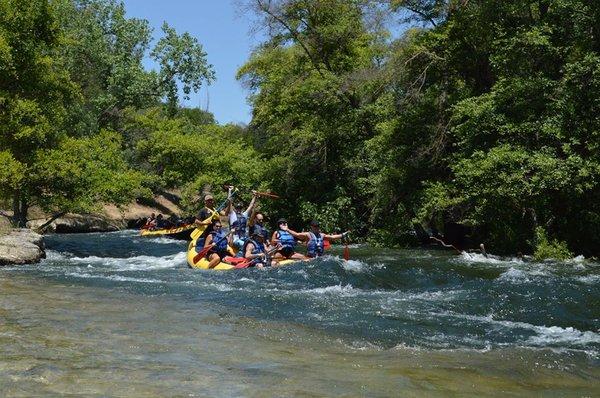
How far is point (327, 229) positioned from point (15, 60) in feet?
40.4

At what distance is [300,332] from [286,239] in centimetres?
825

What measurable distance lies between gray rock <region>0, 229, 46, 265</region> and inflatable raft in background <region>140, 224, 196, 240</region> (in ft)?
40.5

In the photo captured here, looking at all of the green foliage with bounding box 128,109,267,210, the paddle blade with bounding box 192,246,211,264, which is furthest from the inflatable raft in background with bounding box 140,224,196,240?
the paddle blade with bounding box 192,246,211,264

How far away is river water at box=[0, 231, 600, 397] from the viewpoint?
15.8 ft

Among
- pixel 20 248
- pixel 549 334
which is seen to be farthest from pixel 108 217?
pixel 549 334

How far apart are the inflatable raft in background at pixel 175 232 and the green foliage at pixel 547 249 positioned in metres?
15.2

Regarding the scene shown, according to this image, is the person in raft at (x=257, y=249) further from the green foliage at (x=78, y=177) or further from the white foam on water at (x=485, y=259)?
the green foliage at (x=78, y=177)

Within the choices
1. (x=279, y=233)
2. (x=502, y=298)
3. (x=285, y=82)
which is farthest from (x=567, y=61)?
(x=285, y=82)

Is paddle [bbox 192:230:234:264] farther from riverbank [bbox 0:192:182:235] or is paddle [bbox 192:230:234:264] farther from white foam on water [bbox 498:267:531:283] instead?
riverbank [bbox 0:192:182:235]

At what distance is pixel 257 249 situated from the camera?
14.3 m

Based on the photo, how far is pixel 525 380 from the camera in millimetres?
5344

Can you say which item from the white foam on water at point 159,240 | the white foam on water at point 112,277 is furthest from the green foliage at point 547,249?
the white foam on water at point 159,240

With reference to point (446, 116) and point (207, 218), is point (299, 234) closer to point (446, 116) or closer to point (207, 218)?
point (207, 218)

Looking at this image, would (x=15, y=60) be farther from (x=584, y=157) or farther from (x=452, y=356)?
(x=452, y=356)
